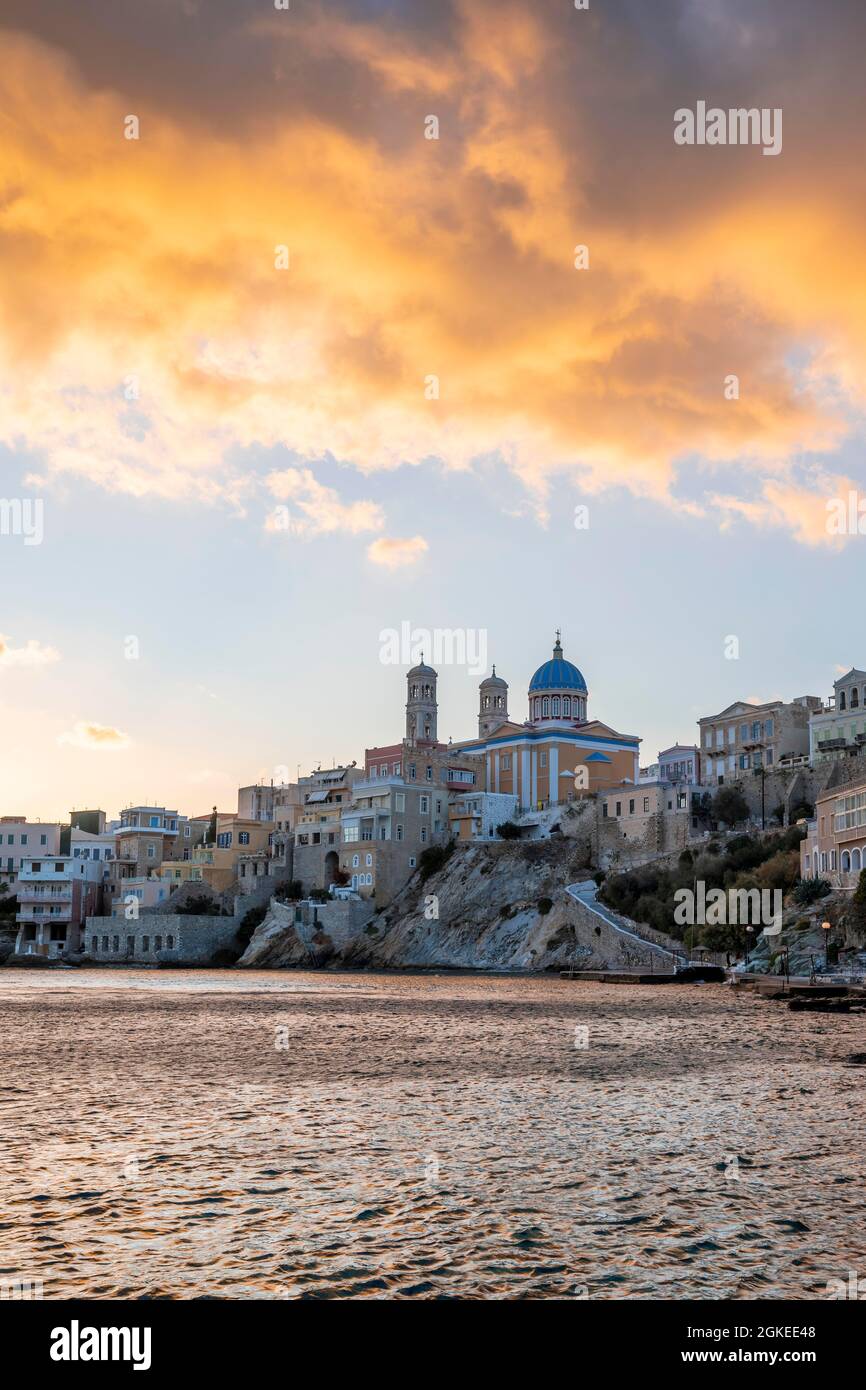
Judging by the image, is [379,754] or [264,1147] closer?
[264,1147]

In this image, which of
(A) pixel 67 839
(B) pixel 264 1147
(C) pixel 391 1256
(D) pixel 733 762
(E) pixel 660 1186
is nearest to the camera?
(C) pixel 391 1256

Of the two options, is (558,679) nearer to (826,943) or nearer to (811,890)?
(811,890)

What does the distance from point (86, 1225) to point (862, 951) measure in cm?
5004

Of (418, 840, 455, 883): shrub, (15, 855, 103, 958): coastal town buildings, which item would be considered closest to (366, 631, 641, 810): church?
(418, 840, 455, 883): shrub

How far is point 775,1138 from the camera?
58.0 feet

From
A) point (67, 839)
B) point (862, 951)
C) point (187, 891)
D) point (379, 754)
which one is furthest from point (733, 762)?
point (67, 839)

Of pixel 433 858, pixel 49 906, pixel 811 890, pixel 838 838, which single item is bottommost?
pixel 49 906

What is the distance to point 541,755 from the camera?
106 m

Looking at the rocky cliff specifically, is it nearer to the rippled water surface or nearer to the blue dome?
the blue dome

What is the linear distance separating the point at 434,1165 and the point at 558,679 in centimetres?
9796

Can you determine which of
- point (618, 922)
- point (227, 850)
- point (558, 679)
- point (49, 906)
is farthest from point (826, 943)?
point (49, 906)

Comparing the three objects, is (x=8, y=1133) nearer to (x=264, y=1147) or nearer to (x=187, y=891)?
(x=264, y=1147)
